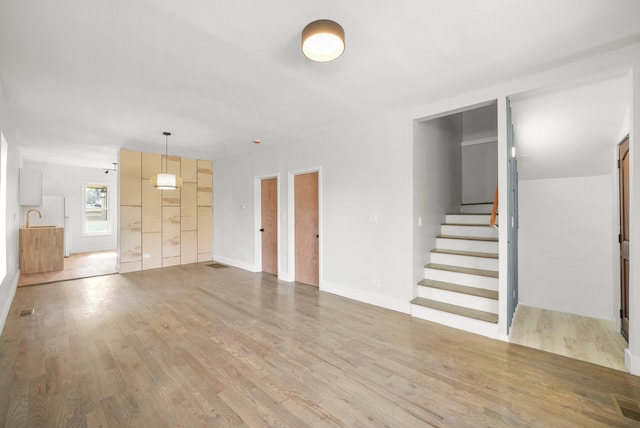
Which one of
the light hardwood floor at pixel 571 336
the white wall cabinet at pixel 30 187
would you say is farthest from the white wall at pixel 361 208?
the white wall cabinet at pixel 30 187

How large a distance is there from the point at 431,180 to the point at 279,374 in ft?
10.6

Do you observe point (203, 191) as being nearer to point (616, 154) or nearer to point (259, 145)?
point (259, 145)

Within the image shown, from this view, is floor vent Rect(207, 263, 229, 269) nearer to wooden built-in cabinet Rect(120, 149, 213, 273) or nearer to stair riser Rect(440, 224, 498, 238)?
wooden built-in cabinet Rect(120, 149, 213, 273)

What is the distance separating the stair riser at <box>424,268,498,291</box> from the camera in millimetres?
3346

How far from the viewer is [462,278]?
3.55m

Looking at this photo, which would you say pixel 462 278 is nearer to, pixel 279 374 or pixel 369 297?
pixel 369 297

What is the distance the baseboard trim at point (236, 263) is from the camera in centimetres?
607

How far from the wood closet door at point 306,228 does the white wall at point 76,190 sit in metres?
6.35

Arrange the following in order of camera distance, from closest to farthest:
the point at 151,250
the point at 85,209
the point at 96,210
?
the point at 151,250, the point at 85,209, the point at 96,210

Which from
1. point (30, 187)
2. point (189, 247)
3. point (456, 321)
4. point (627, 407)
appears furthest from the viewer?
point (189, 247)

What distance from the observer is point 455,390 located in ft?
6.73

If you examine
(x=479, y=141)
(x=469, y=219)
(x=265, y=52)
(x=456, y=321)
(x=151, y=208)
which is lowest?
(x=456, y=321)

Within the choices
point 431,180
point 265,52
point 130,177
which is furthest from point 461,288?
point 130,177

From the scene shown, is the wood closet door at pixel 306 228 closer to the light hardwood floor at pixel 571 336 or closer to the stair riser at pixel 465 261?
the stair riser at pixel 465 261
